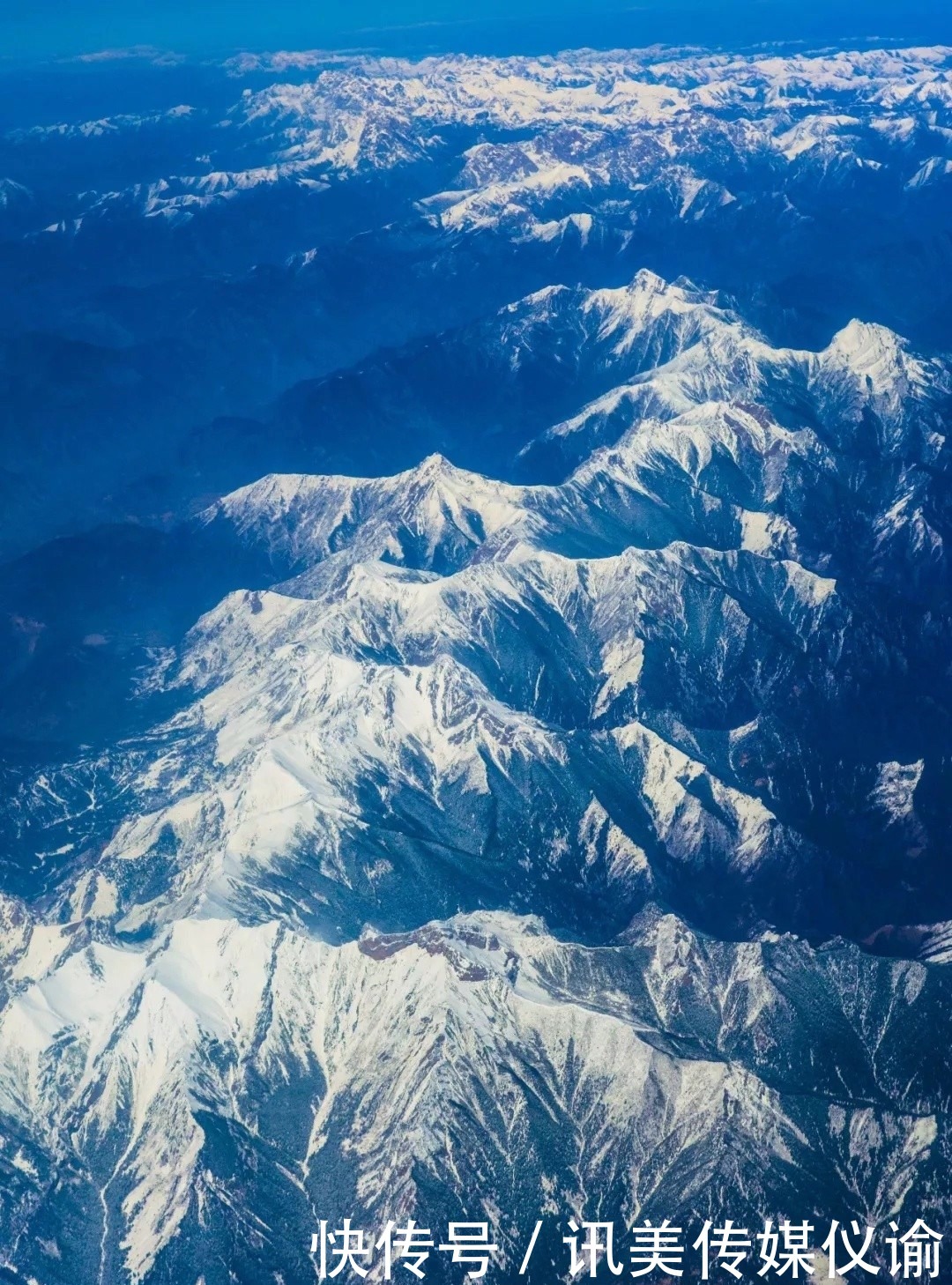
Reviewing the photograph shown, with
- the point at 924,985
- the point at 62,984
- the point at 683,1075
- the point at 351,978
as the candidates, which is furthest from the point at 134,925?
the point at 924,985

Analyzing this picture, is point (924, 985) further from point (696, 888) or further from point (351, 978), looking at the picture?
point (351, 978)

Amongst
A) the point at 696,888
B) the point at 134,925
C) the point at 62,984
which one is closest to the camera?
the point at 62,984

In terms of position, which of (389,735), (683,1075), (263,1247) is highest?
(389,735)

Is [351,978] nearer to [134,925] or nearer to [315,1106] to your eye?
[315,1106]

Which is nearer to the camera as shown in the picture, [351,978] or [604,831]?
[351,978]

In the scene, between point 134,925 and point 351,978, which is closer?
point 351,978

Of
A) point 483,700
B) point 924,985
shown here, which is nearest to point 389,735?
point 483,700

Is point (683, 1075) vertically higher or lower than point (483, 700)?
lower

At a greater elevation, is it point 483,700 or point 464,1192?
point 483,700

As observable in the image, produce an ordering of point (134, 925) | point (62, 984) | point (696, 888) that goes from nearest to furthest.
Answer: point (62, 984) → point (134, 925) → point (696, 888)
